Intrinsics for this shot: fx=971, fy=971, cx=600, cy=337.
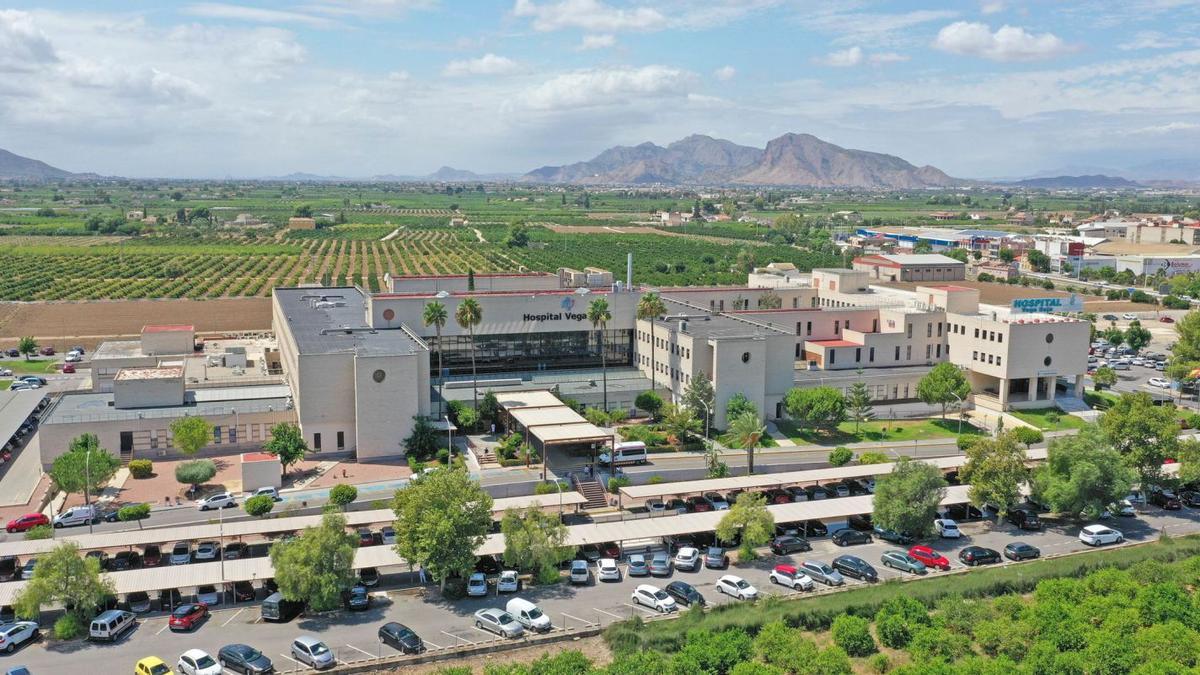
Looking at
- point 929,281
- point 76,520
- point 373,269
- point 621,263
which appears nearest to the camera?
point 76,520

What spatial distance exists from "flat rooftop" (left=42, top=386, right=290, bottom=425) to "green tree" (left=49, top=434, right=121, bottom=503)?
7.21m

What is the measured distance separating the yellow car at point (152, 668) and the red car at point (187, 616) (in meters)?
3.27

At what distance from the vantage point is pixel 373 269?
158375mm

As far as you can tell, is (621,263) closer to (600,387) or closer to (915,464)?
(600,387)

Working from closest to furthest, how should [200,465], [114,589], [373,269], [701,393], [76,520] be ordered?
[114,589] < [76,520] < [200,465] < [701,393] < [373,269]

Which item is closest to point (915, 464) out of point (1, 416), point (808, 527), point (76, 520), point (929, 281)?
point (808, 527)

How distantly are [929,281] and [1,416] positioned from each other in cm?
9367

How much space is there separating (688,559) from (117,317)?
8971 centimetres

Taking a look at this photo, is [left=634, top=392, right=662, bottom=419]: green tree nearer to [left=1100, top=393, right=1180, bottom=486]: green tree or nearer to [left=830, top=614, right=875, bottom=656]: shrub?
[left=1100, top=393, right=1180, bottom=486]: green tree

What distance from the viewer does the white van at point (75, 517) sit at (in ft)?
A: 155

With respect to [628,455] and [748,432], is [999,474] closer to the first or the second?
[748,432]

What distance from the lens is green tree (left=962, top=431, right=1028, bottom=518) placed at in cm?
4884

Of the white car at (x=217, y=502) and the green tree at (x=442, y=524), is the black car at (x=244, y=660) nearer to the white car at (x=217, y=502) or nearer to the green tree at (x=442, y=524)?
the green tree at (x=442, y=524)

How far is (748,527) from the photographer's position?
44.5m
